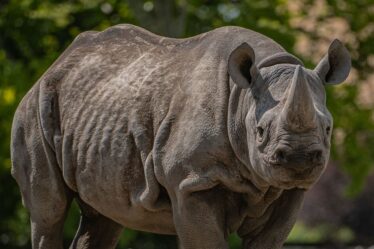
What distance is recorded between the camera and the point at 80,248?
9766 millimetres

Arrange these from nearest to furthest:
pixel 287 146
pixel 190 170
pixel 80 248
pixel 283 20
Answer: pixel 287 146 → pixel 190 170 → pixel 80 248 → pixel 283 20

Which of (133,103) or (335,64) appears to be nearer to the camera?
(335,64)

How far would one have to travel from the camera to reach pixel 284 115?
7.52 m

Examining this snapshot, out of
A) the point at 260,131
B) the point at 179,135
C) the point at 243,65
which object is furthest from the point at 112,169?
the point at 260,131

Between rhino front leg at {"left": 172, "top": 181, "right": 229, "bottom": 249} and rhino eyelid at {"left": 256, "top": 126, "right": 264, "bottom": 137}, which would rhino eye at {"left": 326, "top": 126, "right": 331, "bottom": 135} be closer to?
rhino eyelid at {"left": 256, "top": 126, "right": 264, "bottom": 137}

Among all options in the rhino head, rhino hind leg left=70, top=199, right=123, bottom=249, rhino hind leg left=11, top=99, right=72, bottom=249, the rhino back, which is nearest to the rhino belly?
the rhino back

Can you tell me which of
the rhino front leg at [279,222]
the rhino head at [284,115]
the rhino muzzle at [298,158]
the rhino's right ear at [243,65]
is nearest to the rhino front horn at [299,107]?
the rhino head at [284,115]

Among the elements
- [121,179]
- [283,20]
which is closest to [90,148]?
[121,179]

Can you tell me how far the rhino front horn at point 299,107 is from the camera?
7488 mm

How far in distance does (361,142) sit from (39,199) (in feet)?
42.7

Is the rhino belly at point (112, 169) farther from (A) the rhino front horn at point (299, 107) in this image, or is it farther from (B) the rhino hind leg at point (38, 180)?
(A) the rhino front horn at point (299, 107)

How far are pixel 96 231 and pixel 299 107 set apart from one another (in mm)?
2641

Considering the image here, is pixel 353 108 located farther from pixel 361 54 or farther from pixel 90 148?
pixel 90 148

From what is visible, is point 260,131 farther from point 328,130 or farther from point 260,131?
A: point 328,130
